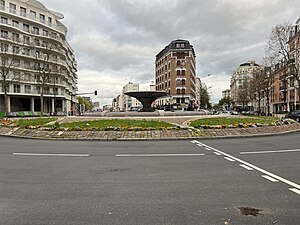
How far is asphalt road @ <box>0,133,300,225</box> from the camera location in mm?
3918

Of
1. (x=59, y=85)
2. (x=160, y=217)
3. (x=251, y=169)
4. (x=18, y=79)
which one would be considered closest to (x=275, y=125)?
(x=251, y=169)

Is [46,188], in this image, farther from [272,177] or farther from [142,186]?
[272,177]

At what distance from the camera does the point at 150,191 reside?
16.9 ft

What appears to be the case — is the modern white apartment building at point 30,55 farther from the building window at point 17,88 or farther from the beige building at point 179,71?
the beige building at point 179,71

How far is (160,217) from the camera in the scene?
→ 3.90m

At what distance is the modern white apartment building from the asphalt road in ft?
148

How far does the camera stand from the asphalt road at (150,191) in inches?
154

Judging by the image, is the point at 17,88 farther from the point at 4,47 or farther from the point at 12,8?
the point at 12,8

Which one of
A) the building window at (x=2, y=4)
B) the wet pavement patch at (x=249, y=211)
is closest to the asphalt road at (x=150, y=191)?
the wet pavement patch at (x=249, y=211)

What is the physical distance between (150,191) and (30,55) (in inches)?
2324

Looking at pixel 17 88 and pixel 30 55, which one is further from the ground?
pixel 30 55

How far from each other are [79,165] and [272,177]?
5286 millimetres

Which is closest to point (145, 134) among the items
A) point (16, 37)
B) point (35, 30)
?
point (16, 37)

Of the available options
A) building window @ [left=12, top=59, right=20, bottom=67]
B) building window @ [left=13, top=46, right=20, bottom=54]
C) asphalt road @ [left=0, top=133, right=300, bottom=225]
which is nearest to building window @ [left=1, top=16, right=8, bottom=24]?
building window @ [left=13, top=46, right=20, bottom=54]
